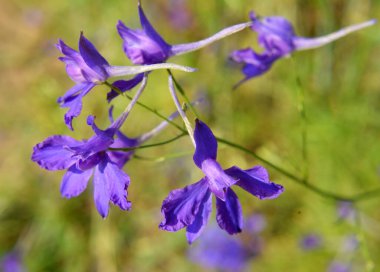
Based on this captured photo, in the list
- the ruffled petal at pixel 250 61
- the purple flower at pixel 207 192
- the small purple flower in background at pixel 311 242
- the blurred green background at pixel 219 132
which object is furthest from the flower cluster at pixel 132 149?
the small purple flower in background at pixel 311 242

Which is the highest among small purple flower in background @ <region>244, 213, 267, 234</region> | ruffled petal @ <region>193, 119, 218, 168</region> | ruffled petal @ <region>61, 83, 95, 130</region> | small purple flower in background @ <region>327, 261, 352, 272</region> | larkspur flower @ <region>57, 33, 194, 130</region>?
larkspur flower @ <region>57, 33, 194, 130</region>

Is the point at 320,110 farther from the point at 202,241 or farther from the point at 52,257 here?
→ the point at 52,257

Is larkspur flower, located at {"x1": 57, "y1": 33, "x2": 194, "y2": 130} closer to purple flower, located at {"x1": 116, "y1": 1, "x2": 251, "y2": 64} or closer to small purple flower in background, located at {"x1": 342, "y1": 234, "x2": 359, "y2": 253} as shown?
purple flower, located at {"x1": 116, "y1": 1, "x2": 251, "y2": 64}

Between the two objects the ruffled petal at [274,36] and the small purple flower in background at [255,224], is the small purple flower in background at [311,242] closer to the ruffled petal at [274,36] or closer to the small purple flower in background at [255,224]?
the small purple flower in background at [255,224]

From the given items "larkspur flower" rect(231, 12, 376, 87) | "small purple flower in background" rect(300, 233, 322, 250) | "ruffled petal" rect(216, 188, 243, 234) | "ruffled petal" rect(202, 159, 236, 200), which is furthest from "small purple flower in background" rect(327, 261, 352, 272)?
"ruffled petal" rect(202, 159, 236, 200)

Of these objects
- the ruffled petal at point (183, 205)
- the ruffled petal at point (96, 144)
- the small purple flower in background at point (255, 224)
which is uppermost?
the ruffled petal at point (96, 144)

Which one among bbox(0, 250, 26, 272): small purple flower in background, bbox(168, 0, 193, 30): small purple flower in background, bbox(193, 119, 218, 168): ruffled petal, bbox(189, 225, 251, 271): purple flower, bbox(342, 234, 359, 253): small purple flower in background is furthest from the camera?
bbox(168, 0, 193, 30): small purple flower in background

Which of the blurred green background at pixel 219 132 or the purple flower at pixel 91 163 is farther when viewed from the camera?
the blurred green background at pixel 219 132

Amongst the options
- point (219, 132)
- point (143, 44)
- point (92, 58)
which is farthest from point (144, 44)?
point (219, 132)
